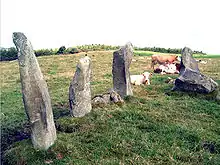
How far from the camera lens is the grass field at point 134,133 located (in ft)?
28.9

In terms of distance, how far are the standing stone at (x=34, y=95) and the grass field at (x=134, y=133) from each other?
1.37 feet

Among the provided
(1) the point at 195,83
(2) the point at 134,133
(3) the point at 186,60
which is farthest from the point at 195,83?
(2) the point at 134,133

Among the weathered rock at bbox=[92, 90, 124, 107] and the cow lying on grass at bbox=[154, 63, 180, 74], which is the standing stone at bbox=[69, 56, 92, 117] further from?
the cow lying on grass at bbox=[154, 63, 180, 74]

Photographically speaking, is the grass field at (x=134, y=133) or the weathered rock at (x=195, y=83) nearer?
the grass field at (x=134, y=133)

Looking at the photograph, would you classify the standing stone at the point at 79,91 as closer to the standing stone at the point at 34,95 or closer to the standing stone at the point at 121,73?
the standing stone at the point at 34,95

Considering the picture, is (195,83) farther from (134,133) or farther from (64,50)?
(64,50)

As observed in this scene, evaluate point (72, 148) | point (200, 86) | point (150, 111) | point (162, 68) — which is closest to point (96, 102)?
point (150, 111)

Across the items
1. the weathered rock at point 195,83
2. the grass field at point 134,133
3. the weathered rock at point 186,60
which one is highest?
the weathered rock at point 186,60

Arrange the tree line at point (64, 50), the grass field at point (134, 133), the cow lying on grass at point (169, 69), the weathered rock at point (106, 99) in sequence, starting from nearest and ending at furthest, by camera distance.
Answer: the grass field at point (134, 133) → the weathered rock at point (106, 99) → the cow lying on grass at point (169, 69) → the tree line at point (64, 50)

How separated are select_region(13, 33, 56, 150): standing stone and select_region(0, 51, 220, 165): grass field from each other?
16.5 inches

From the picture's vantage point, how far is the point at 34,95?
9.28 m

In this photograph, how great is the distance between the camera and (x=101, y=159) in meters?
8.69

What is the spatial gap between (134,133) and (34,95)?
3.53 meters

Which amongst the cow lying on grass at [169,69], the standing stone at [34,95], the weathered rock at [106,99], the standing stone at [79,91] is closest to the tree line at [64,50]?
the cow lying on grass at [169,69]
